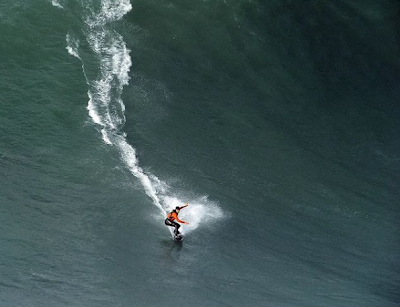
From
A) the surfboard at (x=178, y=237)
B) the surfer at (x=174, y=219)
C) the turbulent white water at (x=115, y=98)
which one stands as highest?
the turbulent white water at (x=115, y=98)

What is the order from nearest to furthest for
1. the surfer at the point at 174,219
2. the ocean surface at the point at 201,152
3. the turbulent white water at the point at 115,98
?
1. the ocean surface at the point at 201,152
2. the surfer at the point at 174,219
3. the turbulent white water at the point at 115,98

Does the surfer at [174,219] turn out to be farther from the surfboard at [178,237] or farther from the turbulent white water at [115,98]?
the turbulent white water at [115,98]

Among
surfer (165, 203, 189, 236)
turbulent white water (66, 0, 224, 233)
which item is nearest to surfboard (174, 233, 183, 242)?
surfer (165, 203, 189, 236)

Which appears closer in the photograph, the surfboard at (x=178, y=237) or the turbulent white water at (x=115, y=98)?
the surfboard at (x=178, y=237)

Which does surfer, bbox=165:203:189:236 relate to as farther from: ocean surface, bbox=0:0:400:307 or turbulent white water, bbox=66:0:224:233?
turbulent white water, bbox=66:0:224:233

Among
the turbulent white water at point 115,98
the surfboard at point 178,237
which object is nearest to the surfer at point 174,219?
the surfboard at point 178,237
